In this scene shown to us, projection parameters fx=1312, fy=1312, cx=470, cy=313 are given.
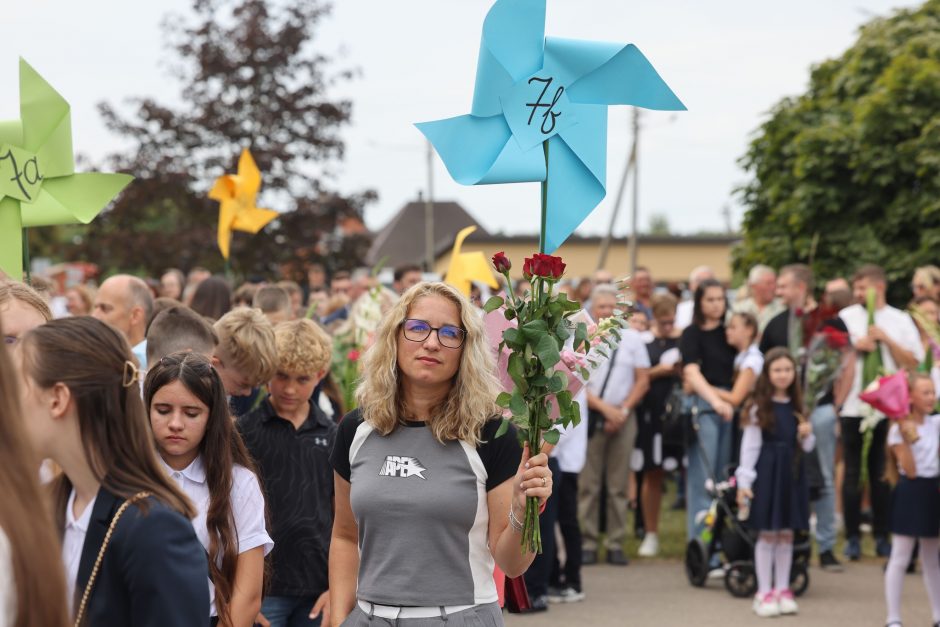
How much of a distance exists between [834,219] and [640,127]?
13.2 m

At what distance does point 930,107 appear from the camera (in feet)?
68.4

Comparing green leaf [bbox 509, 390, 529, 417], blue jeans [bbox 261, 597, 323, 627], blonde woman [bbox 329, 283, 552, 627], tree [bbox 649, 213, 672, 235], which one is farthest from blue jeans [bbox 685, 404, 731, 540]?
tree [bbox 649, 213, 672, 235]

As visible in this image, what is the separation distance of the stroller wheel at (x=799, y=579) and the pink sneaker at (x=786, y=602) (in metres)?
0.36

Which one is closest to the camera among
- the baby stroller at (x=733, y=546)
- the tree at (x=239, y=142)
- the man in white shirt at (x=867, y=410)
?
the baby stroller at (x=733, y=546)

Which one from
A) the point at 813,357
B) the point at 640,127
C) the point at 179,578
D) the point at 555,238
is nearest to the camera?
the point at 179,578

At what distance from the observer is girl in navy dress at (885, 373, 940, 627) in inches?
311

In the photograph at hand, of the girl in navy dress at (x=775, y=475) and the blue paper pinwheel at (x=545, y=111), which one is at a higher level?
the blue paper pinwheel at (x=545, y=111)

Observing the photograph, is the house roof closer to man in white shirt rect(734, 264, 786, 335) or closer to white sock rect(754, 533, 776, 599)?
man in white shirt rect(734, 264, 786, 335)

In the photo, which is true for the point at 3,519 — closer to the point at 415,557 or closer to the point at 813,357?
the point at 415,557

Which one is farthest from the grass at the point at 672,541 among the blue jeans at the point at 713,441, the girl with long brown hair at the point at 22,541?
the girl with long brown hair at the point at 22,541

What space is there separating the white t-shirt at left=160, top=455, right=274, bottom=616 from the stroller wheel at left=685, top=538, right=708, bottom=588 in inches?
233

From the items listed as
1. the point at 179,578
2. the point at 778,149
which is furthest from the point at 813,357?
the point at 778,149

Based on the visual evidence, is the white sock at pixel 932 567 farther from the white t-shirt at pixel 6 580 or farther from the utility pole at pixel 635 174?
the utility pole at pixel 635 174

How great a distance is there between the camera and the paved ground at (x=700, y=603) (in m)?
8.42
